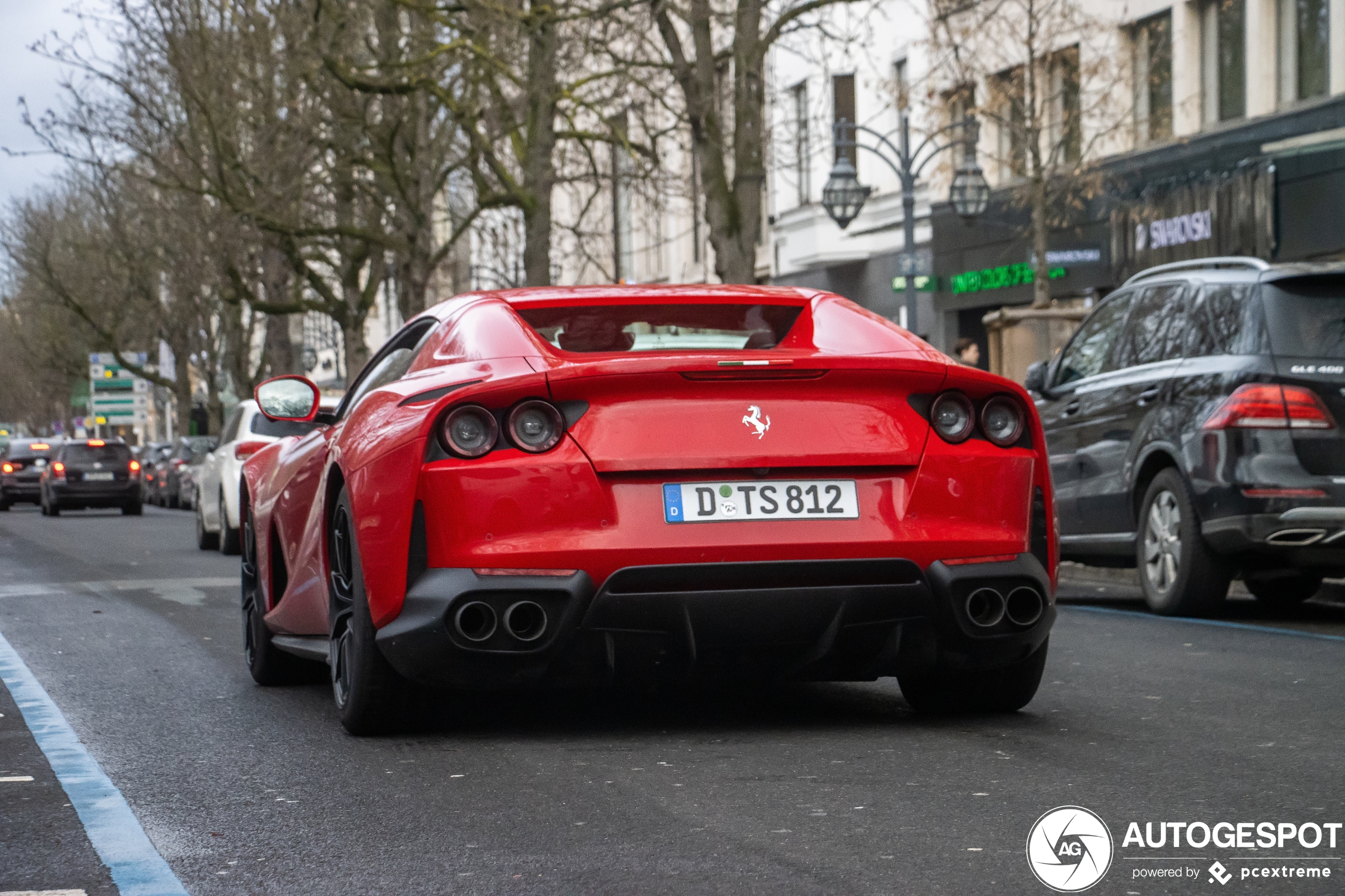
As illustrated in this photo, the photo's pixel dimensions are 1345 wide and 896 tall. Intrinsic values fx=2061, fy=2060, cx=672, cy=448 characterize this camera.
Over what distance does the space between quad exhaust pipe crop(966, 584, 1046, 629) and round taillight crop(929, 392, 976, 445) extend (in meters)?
0.45

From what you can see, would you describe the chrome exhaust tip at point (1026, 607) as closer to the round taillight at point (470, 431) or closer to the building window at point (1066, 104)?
the round taillight at point (470, 431)

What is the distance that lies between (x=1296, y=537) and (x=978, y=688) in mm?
3771

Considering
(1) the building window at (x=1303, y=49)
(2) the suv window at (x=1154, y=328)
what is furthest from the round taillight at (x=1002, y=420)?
(1) the building window at (x=1303, y=49)

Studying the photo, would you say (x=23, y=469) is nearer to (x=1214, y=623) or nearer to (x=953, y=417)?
(x=1214, y=623)

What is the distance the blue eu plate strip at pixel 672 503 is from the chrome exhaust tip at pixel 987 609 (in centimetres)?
89

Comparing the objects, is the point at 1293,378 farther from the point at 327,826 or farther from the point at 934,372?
the point at 327,826

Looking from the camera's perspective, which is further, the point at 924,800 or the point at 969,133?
the point at 969,133

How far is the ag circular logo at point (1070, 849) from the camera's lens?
407 centimetres

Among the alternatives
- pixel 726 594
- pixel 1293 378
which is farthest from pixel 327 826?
pixel 1293 378

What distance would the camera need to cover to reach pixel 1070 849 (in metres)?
4.32

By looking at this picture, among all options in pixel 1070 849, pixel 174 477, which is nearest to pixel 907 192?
pixel 1070 849

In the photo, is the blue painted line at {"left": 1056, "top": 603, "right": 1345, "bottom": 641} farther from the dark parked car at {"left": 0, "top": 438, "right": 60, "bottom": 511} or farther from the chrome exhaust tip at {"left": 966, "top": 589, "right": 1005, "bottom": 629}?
the dark parked car at {"left": 0, "top": 438, "right": 60, "bottom": 511}

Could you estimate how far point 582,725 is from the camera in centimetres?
625

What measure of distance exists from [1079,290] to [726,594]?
2523 cm
